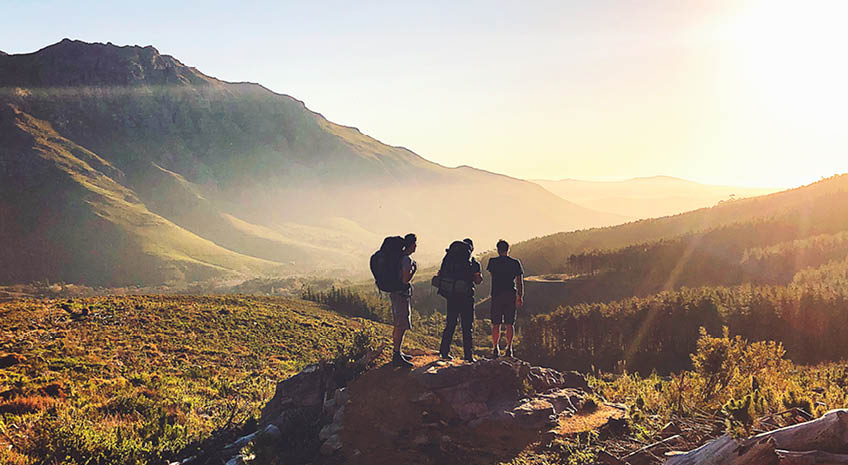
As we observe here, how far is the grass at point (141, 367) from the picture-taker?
8867 millimetres

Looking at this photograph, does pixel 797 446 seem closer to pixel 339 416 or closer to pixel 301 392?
pixel 339 416

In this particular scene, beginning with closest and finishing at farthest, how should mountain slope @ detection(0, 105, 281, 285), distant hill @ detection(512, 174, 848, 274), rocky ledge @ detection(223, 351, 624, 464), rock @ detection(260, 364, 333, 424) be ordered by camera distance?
rocky ledge @ detection(223, 351, 624, 464), rock @ detection(260, 364, 333, 424), distant hill @ detection(512, 174, 848, 274), mountain slope @ detection(0, 105, 281, 285)

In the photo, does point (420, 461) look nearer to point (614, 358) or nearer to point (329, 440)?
point (329, 440)

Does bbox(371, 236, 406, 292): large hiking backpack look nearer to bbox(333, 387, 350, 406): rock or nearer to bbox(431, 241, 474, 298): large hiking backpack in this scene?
bbox(431, 241, 474, 298): large hiking backpack

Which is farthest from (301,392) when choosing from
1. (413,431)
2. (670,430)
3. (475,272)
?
(670,430)

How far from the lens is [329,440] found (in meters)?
7.93

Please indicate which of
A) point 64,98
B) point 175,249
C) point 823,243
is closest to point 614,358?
point 823,243

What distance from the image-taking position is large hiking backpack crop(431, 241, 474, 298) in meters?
9.99

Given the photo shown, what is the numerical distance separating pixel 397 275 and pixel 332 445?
3227 mm

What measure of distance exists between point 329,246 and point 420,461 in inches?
6851

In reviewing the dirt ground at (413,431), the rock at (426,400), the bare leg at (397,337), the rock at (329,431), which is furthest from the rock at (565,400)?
the rock at (329,431)

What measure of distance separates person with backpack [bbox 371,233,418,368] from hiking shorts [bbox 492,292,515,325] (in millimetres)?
2057

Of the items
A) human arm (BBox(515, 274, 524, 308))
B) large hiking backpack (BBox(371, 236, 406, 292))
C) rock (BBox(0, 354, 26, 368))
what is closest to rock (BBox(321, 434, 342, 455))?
large hiking backpack (BBox(371, 236, 406, 292))

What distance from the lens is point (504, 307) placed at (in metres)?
10.6
